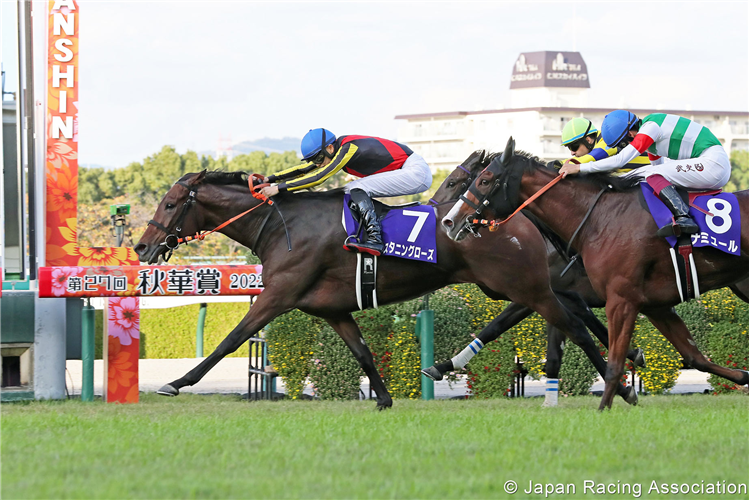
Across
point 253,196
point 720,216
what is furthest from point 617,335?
point 253,196

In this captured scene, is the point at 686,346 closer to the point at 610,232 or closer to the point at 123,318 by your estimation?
the point at 610,232

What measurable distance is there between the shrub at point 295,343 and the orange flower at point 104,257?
1.60 metres

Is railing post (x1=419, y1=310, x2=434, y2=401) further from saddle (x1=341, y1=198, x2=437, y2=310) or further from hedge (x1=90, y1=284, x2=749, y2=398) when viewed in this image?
saddle (x1=341, y1=198, x2=437, y2=310)

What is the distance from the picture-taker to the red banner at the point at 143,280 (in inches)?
350

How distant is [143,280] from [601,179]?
170 inches

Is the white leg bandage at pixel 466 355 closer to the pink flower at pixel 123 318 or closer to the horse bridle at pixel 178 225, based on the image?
the horse bridle at pixel 178 225

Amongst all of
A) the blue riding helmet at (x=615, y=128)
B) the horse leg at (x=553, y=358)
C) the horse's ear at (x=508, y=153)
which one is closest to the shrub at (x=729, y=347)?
the horse leg at (x=553, y=358)

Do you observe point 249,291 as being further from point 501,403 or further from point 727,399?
point 727,399

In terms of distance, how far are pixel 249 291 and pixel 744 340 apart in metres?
4.85

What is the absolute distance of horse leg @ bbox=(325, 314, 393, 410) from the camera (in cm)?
756

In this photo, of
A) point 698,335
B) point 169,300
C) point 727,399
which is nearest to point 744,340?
point 698,335

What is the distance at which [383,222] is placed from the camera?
7.52 m

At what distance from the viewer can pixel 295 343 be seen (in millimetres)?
9453

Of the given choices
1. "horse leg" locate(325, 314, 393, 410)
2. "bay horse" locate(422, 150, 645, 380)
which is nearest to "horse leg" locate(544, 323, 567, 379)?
"bay horse" locate(422, 150, 645, 380)
